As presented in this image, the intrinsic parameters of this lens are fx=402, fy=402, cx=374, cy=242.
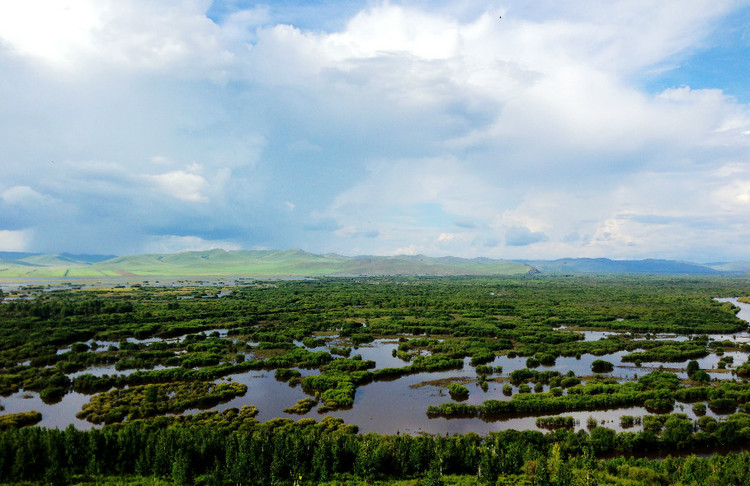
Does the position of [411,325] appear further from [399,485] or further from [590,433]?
[399,485]

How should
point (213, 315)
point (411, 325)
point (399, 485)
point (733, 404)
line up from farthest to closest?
1. point (213, 315)
2. point (411, 325)
3. point (733, 404)
4. point (399, 485)

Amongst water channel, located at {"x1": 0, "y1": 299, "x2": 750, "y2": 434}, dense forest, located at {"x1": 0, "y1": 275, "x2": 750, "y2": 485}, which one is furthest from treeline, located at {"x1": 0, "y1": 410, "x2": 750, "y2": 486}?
water channel, located at {"x1": 0, "y1": 299, "x2": 750, "y2": 434}

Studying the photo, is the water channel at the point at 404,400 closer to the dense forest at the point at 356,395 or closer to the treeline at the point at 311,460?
the dense forest at the point at 356,395

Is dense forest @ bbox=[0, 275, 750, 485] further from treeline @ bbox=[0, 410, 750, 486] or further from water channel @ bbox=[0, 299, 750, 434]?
water channel @ bbox=[0, 299, 750, 434]

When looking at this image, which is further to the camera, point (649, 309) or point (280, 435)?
point (649, 309)

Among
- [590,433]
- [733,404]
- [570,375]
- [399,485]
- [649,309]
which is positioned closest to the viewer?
[399,485]

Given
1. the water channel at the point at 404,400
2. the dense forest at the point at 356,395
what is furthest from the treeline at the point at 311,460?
the water channel at the point at 404,400

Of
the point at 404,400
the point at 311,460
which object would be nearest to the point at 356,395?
the point at 404,400

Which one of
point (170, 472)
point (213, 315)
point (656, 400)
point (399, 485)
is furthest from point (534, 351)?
point (213, 315)
